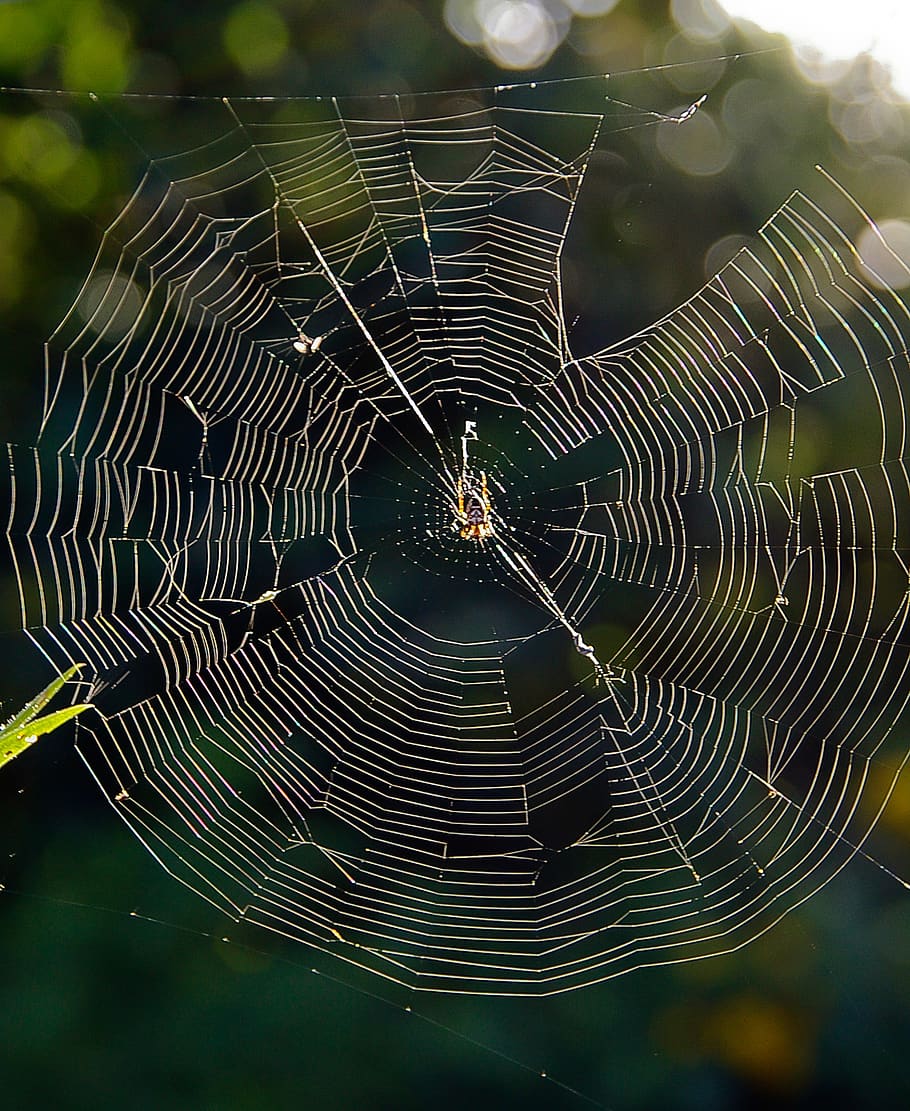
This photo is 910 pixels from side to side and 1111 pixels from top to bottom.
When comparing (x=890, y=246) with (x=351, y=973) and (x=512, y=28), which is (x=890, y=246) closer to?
(x=512, y=28)

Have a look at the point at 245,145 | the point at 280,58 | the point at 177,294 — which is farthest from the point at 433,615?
the point at 280,58

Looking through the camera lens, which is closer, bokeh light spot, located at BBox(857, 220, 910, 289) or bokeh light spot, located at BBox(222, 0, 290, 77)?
bokeh light spot, located at BBox(857, 220, 910, 289)

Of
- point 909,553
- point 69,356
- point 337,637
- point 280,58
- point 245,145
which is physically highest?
point 280,58

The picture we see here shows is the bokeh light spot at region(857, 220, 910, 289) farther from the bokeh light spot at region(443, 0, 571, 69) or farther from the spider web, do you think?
the bokeh light spot at region(443, 0, 571, 69)

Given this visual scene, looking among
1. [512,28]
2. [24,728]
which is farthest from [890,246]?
[24,728]

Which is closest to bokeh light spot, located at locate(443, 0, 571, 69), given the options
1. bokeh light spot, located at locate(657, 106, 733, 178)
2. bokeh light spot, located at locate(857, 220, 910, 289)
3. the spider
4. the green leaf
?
bokeh light spot, located at locate(657, 106, 733, 178)

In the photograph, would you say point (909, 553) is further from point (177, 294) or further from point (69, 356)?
point (69, 356)
